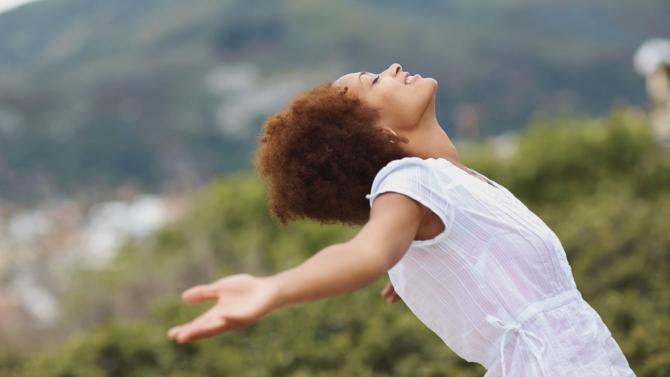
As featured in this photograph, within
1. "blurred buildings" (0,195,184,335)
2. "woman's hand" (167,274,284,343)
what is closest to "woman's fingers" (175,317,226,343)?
"woman's hand" (167,274,284,343)

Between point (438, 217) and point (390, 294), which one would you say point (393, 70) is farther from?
point (390, 294)

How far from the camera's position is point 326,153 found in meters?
2.26

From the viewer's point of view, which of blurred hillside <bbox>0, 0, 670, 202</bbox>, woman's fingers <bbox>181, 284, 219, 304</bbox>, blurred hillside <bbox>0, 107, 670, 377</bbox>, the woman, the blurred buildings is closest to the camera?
woman's fingers <bbox>181, 284, 219, 304</bbox>

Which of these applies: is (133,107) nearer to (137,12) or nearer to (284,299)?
(137,12)

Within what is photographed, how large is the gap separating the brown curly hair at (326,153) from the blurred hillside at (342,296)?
2.58 m

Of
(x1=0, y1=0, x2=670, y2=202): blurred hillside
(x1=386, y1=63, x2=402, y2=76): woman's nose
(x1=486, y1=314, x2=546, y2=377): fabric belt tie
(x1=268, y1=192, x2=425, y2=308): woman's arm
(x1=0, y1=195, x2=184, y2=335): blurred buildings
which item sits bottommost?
(x1=486, y1=314, x2=546, y2=377): fabric belt tie

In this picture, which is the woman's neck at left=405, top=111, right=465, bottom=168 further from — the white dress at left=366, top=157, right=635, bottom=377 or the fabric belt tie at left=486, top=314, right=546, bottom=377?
the fabric belt tie at left=486, top=314, right=546, bottom=377

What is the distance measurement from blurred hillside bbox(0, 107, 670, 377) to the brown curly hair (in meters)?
2.58

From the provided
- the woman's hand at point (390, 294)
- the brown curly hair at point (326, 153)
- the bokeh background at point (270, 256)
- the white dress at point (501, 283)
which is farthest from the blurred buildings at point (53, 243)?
→ the white dress at point (501, 283)

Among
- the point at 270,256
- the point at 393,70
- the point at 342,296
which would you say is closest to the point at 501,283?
the point at 393,70

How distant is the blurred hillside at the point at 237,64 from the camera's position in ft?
186

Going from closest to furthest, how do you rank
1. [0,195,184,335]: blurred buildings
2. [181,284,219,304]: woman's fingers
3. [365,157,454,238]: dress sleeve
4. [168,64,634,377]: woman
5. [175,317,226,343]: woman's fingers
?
[175,317,226,343]: woman's fingers
[181,284,219,304]: woman's fingers
[365,157,454,238]: dress sleeve
[168,64,634,377]: woman
[0,195,184,335]: blurred buildings

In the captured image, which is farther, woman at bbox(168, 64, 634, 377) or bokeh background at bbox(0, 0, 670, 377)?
bokeh background at bbox(0, 0, 670, 377)

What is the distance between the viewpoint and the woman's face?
7.78 feet
